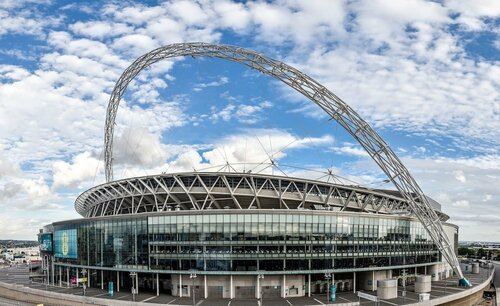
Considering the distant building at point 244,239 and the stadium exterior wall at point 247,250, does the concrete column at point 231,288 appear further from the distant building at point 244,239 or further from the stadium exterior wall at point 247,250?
the distant building at point 244,239

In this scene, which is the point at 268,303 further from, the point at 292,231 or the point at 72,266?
the point at 72,266

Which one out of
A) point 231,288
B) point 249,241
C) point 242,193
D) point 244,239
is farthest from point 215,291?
point 242,193

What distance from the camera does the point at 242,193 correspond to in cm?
7875

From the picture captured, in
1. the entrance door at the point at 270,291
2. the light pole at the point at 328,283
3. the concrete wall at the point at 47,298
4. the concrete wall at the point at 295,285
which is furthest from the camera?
the concrete wall at the point at 295,285

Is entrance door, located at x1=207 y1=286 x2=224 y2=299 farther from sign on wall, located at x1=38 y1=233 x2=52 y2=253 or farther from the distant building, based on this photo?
sign on wall, located at x1=38 y1=233 x2=52 y2=253

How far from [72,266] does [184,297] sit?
2987 centimetres

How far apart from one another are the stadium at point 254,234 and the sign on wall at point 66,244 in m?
0.19

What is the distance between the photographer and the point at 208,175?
261ft

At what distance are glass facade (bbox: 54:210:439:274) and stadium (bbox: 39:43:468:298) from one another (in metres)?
0.15

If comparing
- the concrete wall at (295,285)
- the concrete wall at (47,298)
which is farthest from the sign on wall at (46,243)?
the concrete wall at (295,285)

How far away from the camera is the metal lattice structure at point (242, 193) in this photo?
78750 millimetres

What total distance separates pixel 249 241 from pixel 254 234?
1.25m

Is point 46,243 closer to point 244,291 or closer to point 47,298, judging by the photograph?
point 47,298

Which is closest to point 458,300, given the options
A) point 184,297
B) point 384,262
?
point 384,262
